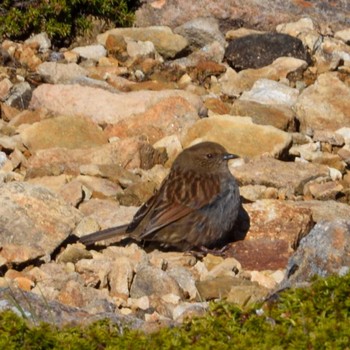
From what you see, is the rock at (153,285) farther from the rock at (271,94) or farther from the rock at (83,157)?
the rock at (271,94)

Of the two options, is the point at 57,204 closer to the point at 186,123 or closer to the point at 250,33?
the point at 186,123

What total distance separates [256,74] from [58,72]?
7.07 ft

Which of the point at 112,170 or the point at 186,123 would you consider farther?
the point at 186,123

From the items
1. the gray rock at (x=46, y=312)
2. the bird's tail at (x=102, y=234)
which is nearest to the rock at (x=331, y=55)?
the bird's tail at (x=102, y=234)

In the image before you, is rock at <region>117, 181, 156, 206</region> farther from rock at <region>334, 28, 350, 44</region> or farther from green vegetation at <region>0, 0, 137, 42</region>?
rock at <region>334, 28, 350, 44</region>

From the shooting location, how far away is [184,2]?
50.9 feet

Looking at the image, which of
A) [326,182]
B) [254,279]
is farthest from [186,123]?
[254,279]

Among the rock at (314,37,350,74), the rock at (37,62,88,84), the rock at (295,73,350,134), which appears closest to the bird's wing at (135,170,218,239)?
the rock at (295,73,350,134)

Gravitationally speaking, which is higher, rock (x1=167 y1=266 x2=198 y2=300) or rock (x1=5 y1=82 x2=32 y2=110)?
rock (x1=167 y1=266 x2=198 y2=300)

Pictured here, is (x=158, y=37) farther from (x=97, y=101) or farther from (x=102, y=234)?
(x=102, y=234)

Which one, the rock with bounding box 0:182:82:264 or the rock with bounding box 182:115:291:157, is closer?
the rock with bounding box 0:182:82:264

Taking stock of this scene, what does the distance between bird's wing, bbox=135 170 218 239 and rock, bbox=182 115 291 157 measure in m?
1.68

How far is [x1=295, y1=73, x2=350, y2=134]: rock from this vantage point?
12.8 meters

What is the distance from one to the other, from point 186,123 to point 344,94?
185cm
